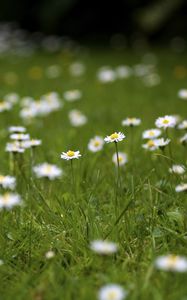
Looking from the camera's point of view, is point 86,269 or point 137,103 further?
point 137,103

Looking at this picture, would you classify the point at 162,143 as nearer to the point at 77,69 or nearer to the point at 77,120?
the point at 77,120

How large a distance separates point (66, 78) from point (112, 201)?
2.71m

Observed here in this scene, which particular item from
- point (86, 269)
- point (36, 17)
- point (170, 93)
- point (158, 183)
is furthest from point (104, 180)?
point (36, 17)

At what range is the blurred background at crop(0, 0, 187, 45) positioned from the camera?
5.60m

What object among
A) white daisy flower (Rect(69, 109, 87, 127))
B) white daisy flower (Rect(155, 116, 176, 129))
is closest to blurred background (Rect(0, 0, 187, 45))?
white daisy flower (Rect(69, 109, 87, 127))

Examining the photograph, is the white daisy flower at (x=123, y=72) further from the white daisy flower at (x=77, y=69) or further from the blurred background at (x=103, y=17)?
the blurred background at (x=103, y=17)

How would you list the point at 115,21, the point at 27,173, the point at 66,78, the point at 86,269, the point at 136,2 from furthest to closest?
the point at 115,21 → the point at 136,2 → the point at 66,78 → the point at 27,173 → the point at 86,269

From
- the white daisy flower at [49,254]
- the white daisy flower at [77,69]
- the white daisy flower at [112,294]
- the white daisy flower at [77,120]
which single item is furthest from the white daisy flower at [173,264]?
the white daisy flower at [77,69]

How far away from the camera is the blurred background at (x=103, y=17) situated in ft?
18.4

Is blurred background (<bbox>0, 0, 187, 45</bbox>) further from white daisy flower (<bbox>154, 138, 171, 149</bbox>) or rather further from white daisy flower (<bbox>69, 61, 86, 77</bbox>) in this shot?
white daisy flower (<bbox>154, 138, 171, 149</bbox>)

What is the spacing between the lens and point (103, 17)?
6.32m

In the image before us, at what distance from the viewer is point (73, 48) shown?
5.97 m

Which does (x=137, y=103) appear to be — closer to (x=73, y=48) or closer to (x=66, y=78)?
(x=66, y=78)

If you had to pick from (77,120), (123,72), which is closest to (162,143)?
(77,120)
